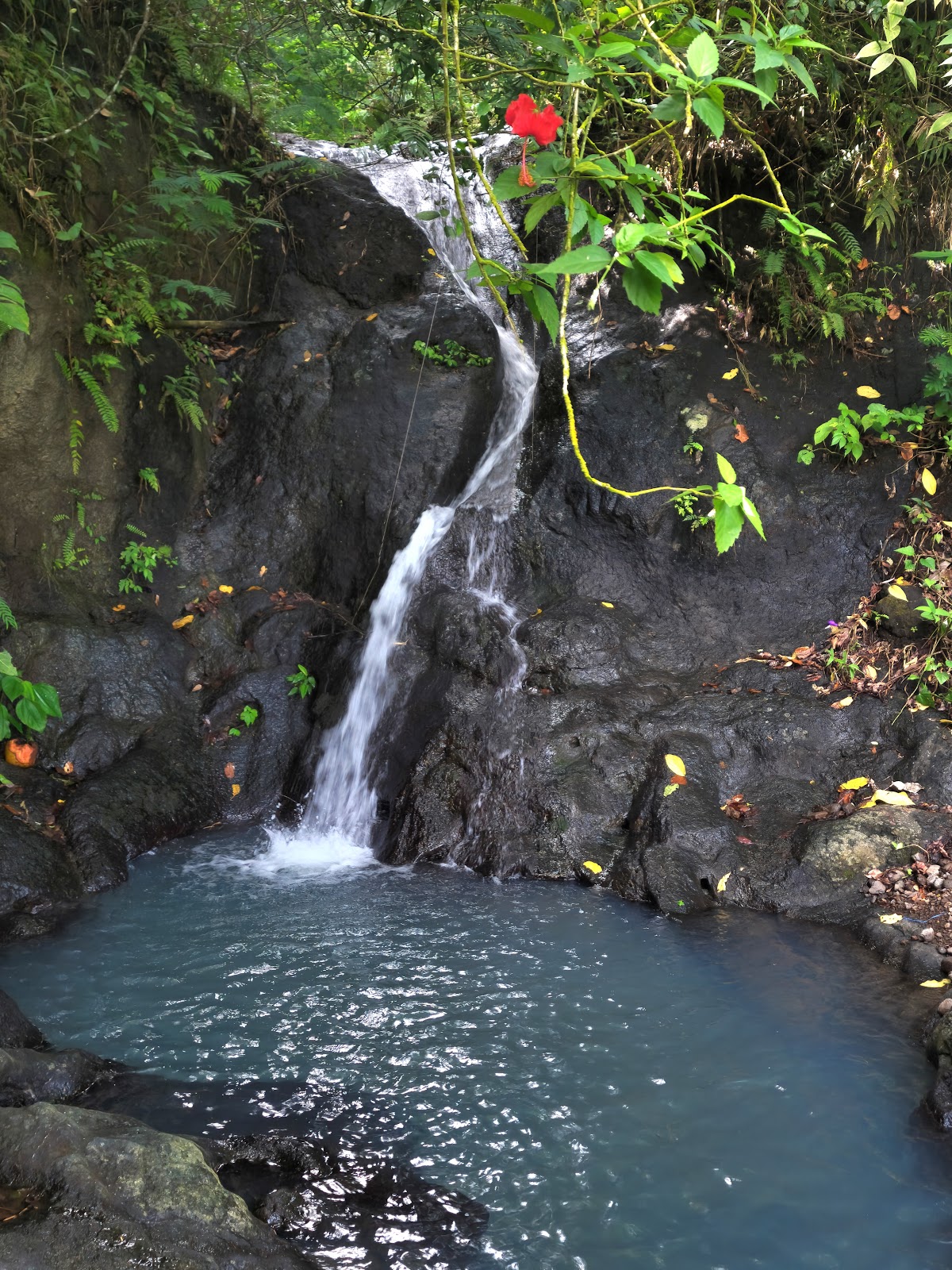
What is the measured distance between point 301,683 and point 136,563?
172 cm

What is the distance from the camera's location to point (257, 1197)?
303cm

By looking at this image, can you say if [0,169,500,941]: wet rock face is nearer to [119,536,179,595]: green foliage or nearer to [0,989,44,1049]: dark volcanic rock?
[119,536,179,595]: green foliage

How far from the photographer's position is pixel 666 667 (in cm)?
697

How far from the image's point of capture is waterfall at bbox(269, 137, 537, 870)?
662cm

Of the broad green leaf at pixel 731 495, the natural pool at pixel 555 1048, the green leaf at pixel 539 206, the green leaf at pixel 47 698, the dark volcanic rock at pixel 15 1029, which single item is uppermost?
the green leaf at pixel 539 206

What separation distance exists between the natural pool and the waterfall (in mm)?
809

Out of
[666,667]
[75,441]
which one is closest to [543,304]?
[666,667]

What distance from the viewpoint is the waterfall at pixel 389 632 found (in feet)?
21.7

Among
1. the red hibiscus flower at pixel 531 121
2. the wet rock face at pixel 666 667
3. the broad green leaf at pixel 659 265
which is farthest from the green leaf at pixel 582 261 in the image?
the wet rock face at pixel 666 667

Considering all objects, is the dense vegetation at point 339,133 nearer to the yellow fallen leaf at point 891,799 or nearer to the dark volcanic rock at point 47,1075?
the yellow fallen leaf at point 891,799

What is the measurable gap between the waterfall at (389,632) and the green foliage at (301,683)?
0.42 meters

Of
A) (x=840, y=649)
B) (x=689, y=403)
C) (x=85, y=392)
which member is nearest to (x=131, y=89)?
(x=85, y=392)

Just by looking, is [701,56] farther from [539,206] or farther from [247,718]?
[247,718]

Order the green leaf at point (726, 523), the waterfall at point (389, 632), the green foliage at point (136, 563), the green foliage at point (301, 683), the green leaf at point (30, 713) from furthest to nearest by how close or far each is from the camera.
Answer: the green foliage at point (136, 563)
the green foliage at point (301, 683)
the waterfall at point (389, 632)
the green leaf at point (30, 713)
the green leaf at point (726, 523)
